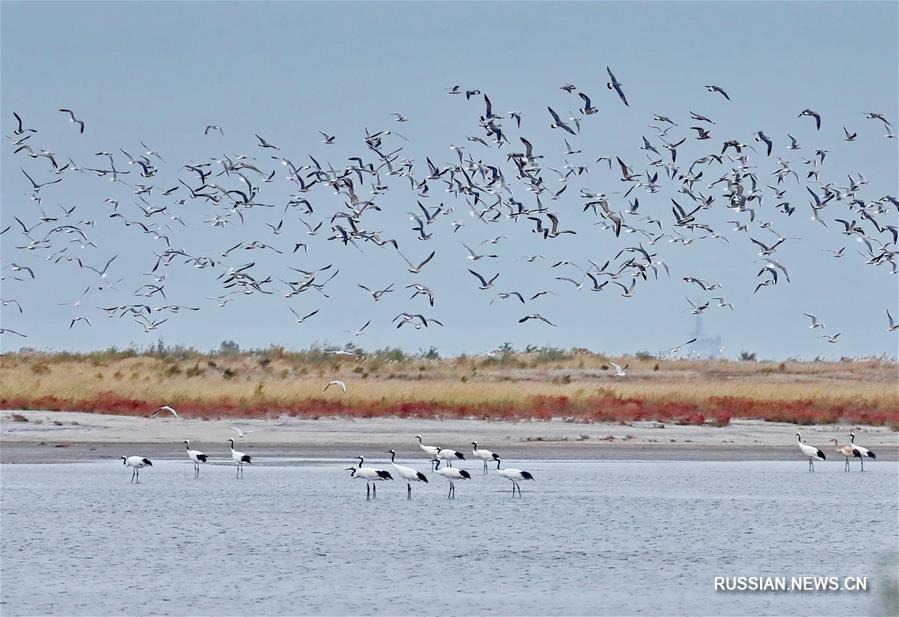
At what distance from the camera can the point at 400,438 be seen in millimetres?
33125

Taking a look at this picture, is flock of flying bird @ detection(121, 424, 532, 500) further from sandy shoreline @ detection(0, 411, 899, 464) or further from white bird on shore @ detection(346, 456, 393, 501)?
sandy shoreline @ detection(0, 411, 899, 464)

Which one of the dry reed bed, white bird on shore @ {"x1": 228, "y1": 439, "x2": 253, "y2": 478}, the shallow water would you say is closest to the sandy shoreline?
the dry reed bed

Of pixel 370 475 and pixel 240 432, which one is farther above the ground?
pixel 240 432

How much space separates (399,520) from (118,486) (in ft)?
17.6

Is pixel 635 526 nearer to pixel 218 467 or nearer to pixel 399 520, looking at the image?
pixel 399 520

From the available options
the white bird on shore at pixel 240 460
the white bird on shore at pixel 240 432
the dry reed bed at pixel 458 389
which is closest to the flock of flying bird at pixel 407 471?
the white bird on shore at pixel 240 460

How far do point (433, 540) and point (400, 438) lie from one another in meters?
13.4

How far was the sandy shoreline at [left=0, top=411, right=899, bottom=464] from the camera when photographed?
30750 millimetres

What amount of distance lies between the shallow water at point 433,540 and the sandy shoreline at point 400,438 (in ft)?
8.41

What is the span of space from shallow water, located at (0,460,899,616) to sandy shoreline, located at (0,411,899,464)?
2.56m

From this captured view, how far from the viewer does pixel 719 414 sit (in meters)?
37.6

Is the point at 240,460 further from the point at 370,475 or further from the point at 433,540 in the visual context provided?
the point at 433,540

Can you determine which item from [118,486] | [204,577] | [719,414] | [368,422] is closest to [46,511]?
[118,486]

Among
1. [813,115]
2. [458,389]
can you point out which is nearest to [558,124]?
[813,115]
